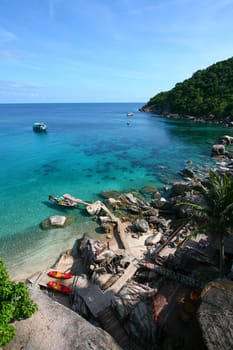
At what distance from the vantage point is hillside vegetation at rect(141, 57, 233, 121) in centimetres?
9106

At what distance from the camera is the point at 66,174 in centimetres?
3788

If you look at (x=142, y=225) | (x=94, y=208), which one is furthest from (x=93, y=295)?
(x=94, y=208)

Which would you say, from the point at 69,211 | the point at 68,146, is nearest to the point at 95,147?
the point at 68,146

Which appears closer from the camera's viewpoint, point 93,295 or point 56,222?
point 93,295

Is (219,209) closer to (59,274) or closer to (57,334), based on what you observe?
(57,334)

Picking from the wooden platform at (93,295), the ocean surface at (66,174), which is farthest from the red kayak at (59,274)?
the ocean surface at (66,174)

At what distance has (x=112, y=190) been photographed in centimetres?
3109

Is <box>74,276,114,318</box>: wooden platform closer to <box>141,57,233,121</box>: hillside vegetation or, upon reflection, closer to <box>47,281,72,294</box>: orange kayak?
<box>47,281,72,294</box>: orange kayak

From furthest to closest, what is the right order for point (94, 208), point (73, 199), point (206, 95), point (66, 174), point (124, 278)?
point (206, 95) → point (66, 174) → point (73, 199) → point (94, 208) → point (124, 278)

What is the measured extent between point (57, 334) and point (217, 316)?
561cm

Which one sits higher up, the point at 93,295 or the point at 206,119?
the point at 206,119

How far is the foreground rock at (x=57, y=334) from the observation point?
23.2ft

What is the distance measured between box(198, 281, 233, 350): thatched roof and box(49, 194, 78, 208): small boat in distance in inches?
823

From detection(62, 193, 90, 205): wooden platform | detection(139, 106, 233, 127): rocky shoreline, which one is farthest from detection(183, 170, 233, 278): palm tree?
detection(139, 106, 233, 127): rocky shoreline
